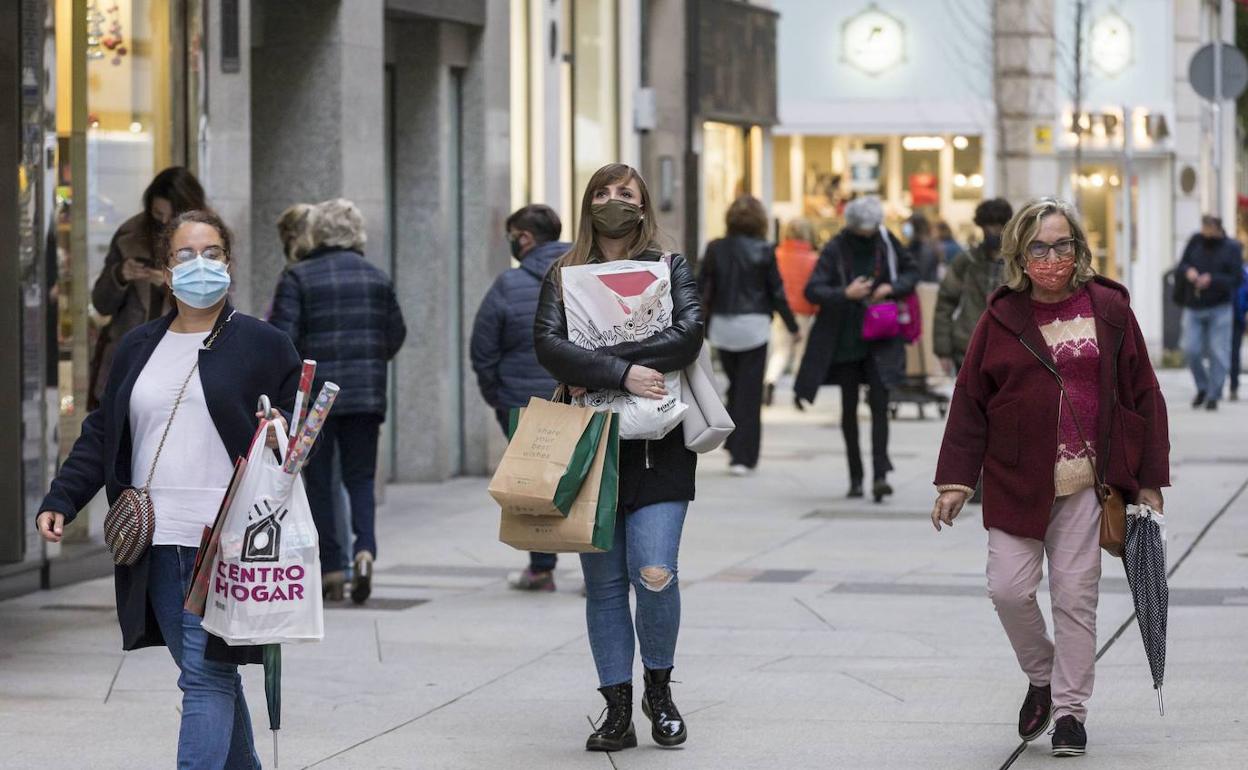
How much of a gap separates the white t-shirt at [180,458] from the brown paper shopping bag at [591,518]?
1.18 meters

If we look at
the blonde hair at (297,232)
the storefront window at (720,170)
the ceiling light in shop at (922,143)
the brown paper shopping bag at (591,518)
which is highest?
the ceiling light in shop at (922,143)

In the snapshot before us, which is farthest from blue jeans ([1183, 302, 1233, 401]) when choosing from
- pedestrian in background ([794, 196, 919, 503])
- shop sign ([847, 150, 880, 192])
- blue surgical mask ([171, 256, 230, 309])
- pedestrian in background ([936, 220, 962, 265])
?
blue surgical mask ([171, 256, 230, 309])

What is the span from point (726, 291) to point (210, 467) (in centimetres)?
967

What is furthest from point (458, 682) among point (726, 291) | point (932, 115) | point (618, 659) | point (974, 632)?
point (932, 115)

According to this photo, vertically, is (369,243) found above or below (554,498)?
above

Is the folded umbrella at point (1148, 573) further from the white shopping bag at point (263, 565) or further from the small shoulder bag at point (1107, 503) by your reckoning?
the white shopping bag at point (263, 565)

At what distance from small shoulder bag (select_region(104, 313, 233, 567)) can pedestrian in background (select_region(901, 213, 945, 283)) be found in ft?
61.9

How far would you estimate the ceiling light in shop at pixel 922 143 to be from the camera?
34156 millimetres

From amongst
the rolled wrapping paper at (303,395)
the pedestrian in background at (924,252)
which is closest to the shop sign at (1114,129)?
the pedestrian in background at (924,252)

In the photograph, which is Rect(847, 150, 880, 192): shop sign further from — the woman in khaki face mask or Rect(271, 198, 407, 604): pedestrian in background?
the woman in khaki face mask

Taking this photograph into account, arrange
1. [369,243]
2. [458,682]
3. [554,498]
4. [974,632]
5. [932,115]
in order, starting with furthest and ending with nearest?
[932,115] < [369,243] < [974,632] < [458,682] < [554,498]

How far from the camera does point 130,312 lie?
387 inches

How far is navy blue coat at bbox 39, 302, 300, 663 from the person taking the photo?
563 centimetres

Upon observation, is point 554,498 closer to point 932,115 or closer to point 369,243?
point 369,243
